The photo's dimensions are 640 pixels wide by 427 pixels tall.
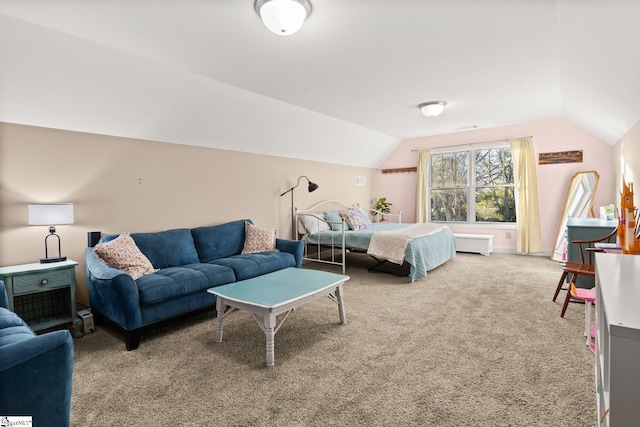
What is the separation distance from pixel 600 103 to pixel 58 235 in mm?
5730

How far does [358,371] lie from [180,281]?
1.72m

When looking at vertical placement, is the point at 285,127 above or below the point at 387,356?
→ above

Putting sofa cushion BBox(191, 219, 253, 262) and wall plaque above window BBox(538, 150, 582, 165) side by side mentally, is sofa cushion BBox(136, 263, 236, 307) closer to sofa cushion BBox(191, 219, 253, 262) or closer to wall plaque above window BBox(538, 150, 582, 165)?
sofa cushion BBox(191, 219, 253, 262)

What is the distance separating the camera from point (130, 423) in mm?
1682

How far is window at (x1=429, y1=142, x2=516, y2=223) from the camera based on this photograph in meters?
6.31

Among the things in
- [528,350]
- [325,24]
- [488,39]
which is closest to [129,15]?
[325,24]

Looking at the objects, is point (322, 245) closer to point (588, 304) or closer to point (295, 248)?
point (295, 248)

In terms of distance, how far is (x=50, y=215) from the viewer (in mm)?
2703

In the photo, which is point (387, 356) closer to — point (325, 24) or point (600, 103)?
point (325, 24)

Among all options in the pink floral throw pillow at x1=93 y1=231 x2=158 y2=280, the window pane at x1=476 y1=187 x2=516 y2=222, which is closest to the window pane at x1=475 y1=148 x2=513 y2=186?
the window pane at x1=476 y1=187 x2=516 y2=222

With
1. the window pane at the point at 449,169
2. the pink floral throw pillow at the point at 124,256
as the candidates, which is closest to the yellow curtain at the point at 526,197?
the window pane at the point at 449,169

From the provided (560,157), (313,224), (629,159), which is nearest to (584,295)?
(629,159)

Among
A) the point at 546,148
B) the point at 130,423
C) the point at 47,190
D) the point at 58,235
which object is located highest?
the point at 546,148

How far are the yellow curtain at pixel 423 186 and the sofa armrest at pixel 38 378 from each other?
21.5ft
